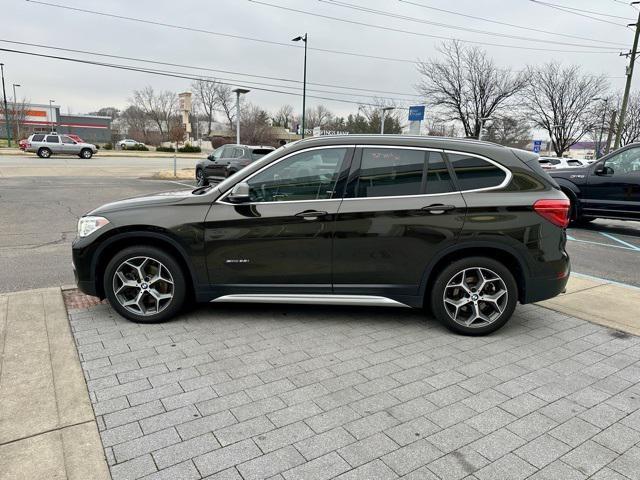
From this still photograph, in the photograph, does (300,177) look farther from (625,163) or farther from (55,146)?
(55,146)

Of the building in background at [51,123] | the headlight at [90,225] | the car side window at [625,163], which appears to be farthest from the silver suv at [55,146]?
the car side window at [625,163]

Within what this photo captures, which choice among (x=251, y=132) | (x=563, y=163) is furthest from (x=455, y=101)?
(x=251, y=132)

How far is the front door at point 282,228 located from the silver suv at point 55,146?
38684mm

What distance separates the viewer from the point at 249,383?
3.23 metres

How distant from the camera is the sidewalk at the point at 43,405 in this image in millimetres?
2375

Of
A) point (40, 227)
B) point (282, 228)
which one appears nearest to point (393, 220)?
point (282, 228)

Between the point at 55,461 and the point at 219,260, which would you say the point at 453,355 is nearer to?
the point at 219,260

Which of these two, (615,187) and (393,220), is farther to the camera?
(615,187)

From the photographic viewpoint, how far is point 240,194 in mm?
4023

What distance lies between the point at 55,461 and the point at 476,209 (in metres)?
3.54

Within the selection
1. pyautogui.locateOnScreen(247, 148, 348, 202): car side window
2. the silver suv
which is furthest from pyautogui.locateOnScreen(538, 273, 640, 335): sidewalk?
the silver suv

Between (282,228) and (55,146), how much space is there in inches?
1549

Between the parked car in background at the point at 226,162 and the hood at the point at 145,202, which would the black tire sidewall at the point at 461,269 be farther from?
the parked car in background at the point at 226,162

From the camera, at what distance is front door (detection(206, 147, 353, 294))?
4074 mm
